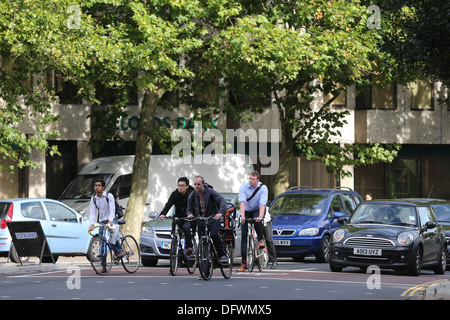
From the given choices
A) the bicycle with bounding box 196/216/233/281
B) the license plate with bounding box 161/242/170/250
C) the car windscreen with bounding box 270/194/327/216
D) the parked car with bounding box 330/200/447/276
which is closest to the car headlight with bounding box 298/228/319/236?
the car windscreen with bounding box 270/194/327/216

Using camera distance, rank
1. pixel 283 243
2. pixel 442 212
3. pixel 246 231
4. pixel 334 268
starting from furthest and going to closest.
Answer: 1. pixel 442 212
2. pixel 283 243
3. pixel 334 268
4. pixel 246 231

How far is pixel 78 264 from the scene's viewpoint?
912 inches

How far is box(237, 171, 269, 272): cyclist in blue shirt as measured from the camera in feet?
62.6

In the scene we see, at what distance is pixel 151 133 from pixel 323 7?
584 cm

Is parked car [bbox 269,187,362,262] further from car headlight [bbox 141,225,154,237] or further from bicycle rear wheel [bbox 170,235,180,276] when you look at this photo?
bicycle rear wheel [bbox 170,235,180,276]

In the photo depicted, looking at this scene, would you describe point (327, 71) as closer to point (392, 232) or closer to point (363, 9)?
point (363, 9)

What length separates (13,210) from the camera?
22484mm

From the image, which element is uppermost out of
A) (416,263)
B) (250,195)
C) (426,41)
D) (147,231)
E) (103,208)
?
(426,41)

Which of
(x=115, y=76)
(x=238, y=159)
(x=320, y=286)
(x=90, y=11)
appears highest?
(x=90, y=11)

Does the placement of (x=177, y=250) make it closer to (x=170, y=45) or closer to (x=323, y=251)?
(x=323, y=251)

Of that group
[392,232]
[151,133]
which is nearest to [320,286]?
[392,232]

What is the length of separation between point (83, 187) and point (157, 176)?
86.4 inches

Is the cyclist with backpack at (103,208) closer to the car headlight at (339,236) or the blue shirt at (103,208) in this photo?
the blue shirt at (103,208)

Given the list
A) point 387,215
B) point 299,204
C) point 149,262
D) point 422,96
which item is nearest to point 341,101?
point 422,96
